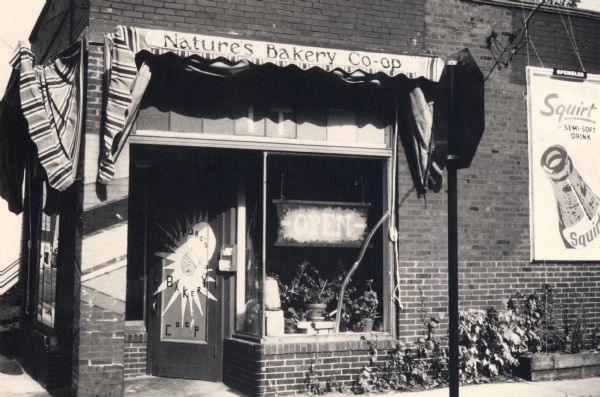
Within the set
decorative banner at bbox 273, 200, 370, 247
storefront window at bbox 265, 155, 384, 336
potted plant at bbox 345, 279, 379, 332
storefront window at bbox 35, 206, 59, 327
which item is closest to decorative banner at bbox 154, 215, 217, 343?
storefront window at bbox 265, 155, 384, 336

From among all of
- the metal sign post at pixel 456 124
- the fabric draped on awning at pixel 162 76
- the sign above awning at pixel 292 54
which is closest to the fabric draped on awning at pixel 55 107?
the fabric draped on awning at pixel 162 76

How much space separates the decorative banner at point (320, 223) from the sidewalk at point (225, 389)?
1.88 metres

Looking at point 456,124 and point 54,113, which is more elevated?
point 54,113

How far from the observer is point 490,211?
930 centimetres

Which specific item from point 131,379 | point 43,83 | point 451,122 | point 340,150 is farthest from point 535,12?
point 131,379

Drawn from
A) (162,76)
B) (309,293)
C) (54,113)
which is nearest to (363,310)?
(309,293)

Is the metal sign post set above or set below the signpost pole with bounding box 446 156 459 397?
above

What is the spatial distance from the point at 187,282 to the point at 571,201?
5517 millimetres

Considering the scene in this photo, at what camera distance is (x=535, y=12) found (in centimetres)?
973

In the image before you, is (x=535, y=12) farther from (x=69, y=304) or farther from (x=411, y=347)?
(x=69, y=304)

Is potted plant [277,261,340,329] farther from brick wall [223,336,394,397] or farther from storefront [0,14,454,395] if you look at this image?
brick wall [223,336,394,397]

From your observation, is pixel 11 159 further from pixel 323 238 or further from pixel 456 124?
pixel 456 124

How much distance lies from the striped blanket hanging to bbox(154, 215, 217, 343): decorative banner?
74.9 inches

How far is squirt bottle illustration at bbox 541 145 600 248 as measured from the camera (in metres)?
9.73
